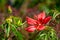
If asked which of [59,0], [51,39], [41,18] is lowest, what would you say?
[51,39]

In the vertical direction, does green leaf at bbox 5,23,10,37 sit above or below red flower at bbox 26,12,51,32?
below

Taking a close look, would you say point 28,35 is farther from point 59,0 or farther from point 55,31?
point 59,0

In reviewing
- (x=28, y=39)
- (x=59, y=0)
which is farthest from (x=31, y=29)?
(x=59, y=0)

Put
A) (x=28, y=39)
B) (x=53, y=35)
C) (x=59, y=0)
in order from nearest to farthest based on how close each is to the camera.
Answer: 1. (x=53, y=35)
2. (x=28, y=39)
3. (x=59, y=0)

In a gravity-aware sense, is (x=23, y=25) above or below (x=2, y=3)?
below

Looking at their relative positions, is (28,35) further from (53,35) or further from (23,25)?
(53,35)

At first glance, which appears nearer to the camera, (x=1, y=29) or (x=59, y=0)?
(x=1, y=29)

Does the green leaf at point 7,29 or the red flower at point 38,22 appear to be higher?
the red flower at point 38,22

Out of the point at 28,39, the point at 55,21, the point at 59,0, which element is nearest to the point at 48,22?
the point at 55,21

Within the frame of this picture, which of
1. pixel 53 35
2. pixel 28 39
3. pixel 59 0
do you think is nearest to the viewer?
pixel 53 35
